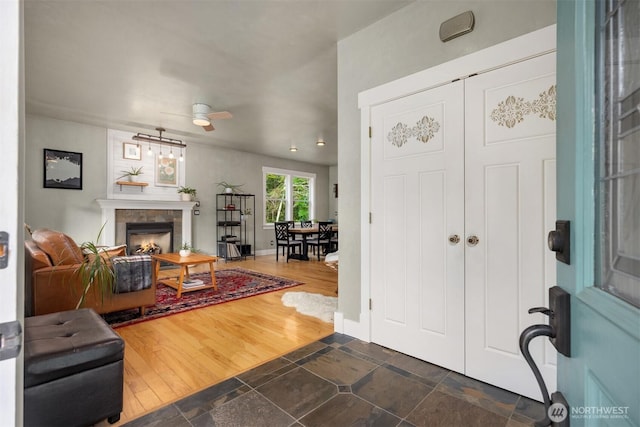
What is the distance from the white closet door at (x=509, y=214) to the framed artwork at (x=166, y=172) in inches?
234

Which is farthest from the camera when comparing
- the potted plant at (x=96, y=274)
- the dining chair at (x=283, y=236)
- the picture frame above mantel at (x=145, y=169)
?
the dining chair at (x=283, y=236)

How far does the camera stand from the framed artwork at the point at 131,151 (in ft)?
18.7

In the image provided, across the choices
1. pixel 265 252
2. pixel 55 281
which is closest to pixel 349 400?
Result: pixel 55 281

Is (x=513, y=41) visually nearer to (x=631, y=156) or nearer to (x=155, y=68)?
(x=631, y=156)

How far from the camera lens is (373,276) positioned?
97.3 inches

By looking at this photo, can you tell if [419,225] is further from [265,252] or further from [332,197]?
[332,197]

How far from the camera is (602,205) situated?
0.47 metres

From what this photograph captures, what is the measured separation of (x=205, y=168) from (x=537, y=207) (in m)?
6.45

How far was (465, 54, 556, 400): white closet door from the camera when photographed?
66.7 inches

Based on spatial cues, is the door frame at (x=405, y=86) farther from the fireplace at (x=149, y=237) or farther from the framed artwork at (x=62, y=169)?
the framed artwork at (x=62, y=169)

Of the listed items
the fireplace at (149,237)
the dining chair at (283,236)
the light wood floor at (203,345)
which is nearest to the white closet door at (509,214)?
the light wood floor at (203,345)

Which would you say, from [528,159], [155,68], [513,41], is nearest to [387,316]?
[528,159]

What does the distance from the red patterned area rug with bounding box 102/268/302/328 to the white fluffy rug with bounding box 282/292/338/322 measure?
0.53 m

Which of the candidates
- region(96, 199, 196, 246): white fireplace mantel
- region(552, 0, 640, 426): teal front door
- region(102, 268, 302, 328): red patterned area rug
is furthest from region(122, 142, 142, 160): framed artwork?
region(552, 0, 640, 426): teal front door
